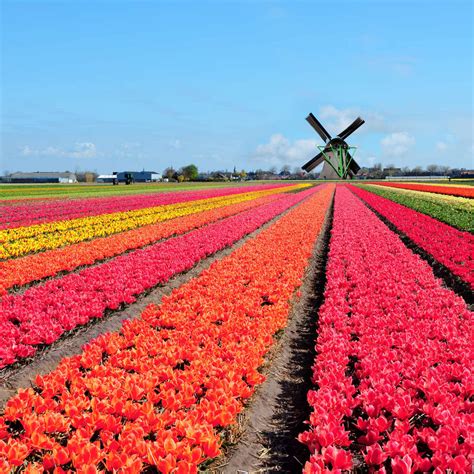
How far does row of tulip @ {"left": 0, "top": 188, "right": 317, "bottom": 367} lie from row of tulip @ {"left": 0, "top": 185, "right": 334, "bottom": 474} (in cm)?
91

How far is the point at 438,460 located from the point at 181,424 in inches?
79.9

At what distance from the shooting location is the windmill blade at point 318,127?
78.9m

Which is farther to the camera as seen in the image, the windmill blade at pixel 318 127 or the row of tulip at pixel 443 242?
the windmill blade at pixel 318 127

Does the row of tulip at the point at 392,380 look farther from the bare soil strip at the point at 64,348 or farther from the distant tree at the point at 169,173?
the distant tree at the point at 169,173

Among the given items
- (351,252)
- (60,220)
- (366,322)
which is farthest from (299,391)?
(60,220)

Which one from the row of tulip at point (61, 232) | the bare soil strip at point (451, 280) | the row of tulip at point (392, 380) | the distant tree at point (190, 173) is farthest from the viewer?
the distant tree at point (190, 173)

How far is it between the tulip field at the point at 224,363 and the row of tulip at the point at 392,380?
0.02m

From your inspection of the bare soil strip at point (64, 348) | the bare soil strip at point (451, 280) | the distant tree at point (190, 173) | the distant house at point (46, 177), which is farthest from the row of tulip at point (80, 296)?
the distant house at point (46, 177)

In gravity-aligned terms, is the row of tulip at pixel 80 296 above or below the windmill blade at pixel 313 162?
below

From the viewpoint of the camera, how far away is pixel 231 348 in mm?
5508

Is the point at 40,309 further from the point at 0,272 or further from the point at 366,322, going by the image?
Answer: the point at 366,322

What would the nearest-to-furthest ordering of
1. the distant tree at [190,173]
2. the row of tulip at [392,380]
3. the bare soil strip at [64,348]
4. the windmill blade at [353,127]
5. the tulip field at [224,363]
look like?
the row of tulip at [392,380]
the tulip field at [224,363]
the bare soil strip at [64,348]
the windmill blade at [353,127]
the distant tree at [190,173]

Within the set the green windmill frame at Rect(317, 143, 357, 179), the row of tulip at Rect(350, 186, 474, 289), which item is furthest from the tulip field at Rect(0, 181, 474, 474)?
the green windmill frame at Rect(317, 143, 357, 179)

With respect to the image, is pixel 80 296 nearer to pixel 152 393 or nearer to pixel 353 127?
pixel 152 393
